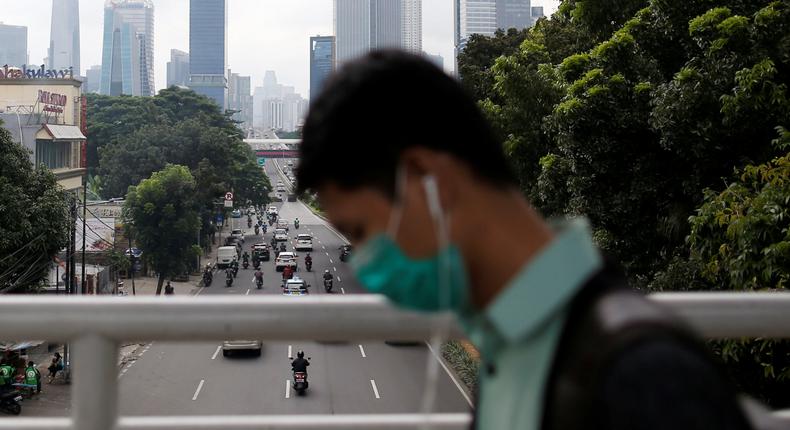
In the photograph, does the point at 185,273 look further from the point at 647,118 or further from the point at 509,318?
the point at 509,318

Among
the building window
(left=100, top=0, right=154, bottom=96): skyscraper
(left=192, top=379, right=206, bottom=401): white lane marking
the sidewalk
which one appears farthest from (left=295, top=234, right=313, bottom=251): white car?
(left=100, top=0, right=154, bottom=96): skyscraper

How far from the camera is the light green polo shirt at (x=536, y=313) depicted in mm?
802

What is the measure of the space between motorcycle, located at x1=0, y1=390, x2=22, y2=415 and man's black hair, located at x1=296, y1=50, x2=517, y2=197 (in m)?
12.4

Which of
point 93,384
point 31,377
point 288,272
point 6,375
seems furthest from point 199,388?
point 288,272

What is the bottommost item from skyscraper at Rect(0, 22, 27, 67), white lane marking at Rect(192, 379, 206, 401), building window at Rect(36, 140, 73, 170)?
Result: white lane marking at Rect(192, 379, 206, 401)

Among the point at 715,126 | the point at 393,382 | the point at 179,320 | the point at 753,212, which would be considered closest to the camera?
the point at 179,320

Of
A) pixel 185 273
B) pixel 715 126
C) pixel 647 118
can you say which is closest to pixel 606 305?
pixel 715 126

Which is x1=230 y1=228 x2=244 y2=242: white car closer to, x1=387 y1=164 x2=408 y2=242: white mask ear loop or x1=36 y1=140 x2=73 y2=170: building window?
x1=36 y1=140 x2=73 y2=170: building window

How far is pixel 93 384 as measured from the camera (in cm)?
144

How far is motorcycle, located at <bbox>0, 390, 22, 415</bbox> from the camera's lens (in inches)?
472

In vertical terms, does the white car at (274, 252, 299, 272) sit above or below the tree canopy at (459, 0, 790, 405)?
below

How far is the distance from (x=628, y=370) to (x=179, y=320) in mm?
900

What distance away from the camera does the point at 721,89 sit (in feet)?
25.0

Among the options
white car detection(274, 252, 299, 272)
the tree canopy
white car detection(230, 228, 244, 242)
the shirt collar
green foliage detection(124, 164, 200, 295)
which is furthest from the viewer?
white car detection(230, 228, 244, 242)
